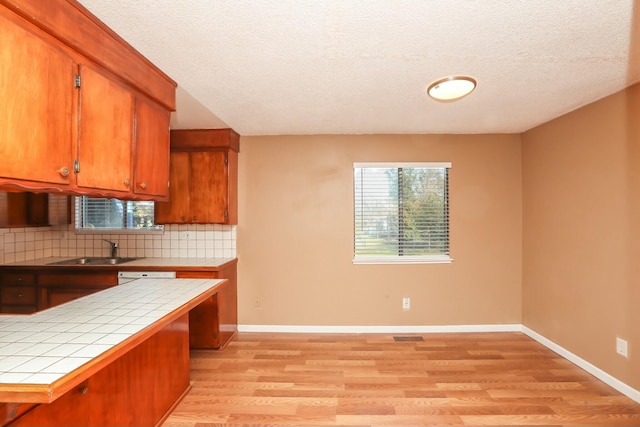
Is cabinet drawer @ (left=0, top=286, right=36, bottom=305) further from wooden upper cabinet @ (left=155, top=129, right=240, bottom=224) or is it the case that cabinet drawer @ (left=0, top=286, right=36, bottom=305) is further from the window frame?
wooden upper cabinet @ (left=155, top=129, right=240, bottom=224)

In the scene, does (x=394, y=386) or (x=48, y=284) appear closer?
(x=394, y=386)

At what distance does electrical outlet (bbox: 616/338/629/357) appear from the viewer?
247cm

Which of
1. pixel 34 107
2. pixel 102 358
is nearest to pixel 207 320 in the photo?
pixel 102 358

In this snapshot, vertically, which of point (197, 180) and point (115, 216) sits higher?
point (197, 180)

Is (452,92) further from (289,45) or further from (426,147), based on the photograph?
(426,147)

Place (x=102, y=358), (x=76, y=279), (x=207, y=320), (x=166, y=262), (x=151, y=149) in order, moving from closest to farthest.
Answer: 1. (x=102, y=358)
2. (x=151, y=149)
3. (x=76, y=279)
4. (x=207, y=320)
5. (x=166, y=262)

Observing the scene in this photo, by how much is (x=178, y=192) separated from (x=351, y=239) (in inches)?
80.9

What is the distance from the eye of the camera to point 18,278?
10.2 feet

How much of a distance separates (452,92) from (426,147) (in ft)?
5.28

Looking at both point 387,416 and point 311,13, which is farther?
point 387,416

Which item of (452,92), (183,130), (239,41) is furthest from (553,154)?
(183,130)

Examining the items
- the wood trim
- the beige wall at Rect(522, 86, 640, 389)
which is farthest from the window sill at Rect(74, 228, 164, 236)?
the beige wall at Rect(522, 86, 640, 389)

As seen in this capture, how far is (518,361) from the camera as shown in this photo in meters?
3.02

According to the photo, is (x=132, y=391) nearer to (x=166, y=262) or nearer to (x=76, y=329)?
(x=76, y=329)
